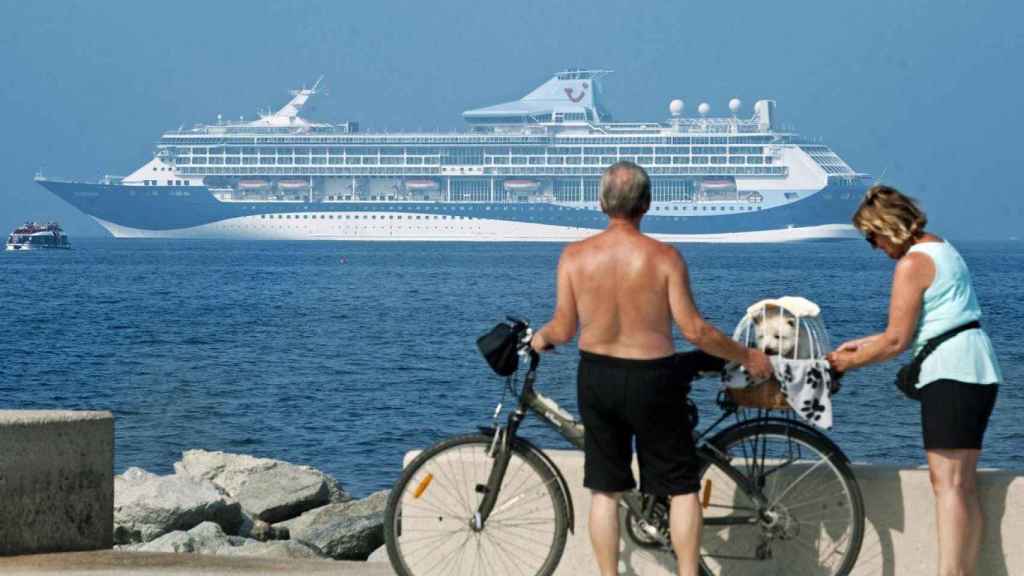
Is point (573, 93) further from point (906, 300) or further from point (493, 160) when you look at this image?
point (906, 300)

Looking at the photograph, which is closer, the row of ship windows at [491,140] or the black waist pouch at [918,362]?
the black waist pouch at [918,362]

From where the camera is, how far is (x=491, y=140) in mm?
96000

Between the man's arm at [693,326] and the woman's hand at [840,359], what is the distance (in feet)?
0.65

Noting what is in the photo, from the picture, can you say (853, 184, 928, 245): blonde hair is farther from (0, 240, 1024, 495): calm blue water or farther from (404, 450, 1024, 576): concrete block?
(0, 240, 1024, 495): calm blue water

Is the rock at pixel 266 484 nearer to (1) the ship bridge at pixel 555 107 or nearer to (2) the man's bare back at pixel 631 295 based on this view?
(2) the man's bare back at pixel 631 295

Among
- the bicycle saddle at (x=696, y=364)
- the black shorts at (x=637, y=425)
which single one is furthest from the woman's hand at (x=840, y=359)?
the black shorts at (x=637, y=425)

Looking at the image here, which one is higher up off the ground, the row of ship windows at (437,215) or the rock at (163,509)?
the row of ship windows at (437,215)

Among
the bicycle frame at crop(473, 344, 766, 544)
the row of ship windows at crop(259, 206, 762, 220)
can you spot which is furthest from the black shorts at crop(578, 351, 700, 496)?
the row of ship windows at crop(259, 206, 762, 220)

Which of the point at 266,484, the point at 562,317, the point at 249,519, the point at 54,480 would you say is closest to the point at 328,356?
the point at 266,484

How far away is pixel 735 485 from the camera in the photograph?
382 centimetres

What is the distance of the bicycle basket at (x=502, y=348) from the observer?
371 cm

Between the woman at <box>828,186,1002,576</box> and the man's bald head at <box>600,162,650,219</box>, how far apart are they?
515mm

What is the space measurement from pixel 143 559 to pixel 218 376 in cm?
1668

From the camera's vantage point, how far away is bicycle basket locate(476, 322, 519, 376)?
3.71 meters
